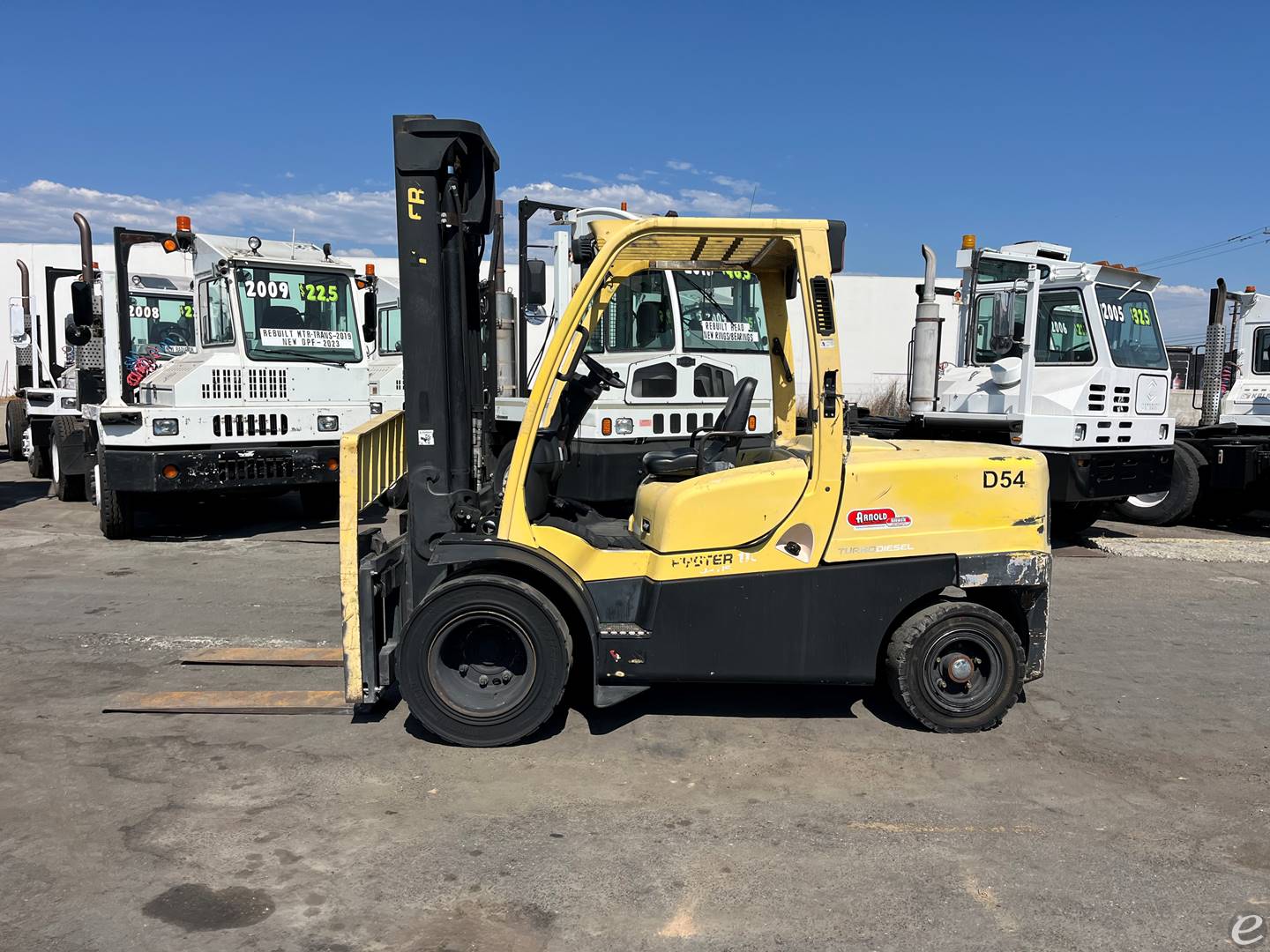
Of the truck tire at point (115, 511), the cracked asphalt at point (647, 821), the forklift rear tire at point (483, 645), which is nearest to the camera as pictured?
the cracked asphalt at point (647, 821)

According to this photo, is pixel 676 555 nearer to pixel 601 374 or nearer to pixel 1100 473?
pixel 601 374

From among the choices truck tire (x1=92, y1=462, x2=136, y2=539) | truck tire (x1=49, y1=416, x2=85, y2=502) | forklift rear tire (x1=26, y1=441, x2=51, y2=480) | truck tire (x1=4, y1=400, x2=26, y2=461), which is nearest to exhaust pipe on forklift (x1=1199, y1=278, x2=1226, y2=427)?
truck tire (x1=92, y1=462, x2=136, y2=539)

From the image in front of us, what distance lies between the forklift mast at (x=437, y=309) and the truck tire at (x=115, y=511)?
603 centimetres

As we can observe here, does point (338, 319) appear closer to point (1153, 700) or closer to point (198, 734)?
point (198, 734)

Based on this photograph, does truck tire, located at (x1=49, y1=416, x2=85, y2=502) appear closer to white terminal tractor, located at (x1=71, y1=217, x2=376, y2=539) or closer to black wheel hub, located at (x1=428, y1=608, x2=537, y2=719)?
white terminal tractor, located at (x1=71, y1=217, x2=376, y2=539)

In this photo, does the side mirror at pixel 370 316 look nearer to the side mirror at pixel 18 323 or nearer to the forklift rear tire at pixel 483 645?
the forklift rear tire at pixel 483 645

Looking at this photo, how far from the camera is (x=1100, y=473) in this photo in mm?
8930

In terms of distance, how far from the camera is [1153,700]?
511 cm

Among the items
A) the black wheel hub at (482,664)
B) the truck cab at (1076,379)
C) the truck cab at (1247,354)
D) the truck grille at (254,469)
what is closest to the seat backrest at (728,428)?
the black wheel hub at (482,664)

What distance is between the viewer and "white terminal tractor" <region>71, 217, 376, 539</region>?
343 inches

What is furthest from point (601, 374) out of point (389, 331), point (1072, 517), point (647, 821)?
point (389, 331)

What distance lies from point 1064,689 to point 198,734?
15.1 ft

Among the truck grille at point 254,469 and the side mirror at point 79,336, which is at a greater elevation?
the side mirror at point 79,336

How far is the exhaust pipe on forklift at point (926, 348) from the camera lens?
888 cm
